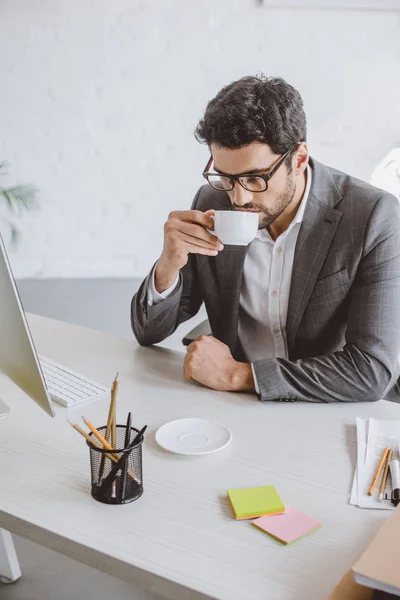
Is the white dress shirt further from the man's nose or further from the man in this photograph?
the man's nose

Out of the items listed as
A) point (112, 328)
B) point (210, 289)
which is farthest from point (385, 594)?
point (112, 328)

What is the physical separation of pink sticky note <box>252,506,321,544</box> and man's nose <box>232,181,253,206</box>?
824 millimetres

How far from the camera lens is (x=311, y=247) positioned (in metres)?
1.64

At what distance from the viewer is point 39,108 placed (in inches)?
146

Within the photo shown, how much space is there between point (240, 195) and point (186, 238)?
0.17 meters

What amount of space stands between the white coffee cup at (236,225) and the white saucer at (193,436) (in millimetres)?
396

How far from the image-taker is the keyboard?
138 cm

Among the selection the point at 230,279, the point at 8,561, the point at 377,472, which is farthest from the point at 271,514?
the point at 8,561

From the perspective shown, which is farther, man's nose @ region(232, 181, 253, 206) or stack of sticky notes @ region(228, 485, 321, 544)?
man's nose @ region(232, 181, 253, 206)

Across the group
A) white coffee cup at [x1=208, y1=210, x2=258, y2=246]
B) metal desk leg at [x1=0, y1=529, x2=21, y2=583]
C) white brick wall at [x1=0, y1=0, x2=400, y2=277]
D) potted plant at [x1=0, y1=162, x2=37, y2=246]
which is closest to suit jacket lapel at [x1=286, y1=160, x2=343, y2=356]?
white coffee cup at [x1=208, y1=210, x2=258, y2=246]

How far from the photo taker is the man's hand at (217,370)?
141cm

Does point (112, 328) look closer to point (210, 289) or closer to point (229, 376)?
point (210, 289)

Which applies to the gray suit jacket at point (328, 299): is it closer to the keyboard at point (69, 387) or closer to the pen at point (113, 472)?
the keyboard at point (69, 387)

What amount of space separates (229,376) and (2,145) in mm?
2835
